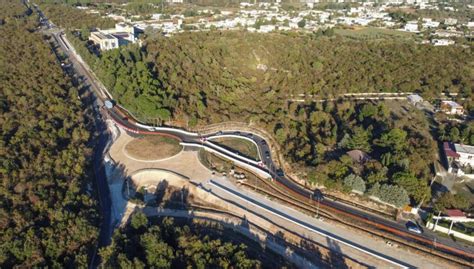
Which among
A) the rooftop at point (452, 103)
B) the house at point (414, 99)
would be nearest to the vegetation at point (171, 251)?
the house at point (414, 99)

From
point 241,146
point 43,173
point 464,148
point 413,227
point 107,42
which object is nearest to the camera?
point 413,227

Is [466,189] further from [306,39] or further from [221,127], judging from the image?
[306,39]

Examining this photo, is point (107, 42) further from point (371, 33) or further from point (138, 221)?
point (371, 33)

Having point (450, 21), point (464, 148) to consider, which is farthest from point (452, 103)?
point (450, 21)

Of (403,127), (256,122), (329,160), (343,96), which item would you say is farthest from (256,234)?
(343,96)

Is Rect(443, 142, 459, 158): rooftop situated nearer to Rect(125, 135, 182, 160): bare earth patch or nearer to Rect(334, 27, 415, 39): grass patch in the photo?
Rect(125, 135, 182, 160): bare earth patch

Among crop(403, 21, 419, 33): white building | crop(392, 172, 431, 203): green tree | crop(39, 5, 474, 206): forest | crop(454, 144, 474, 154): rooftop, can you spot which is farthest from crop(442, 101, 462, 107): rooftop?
crop(403, 21, 419, 33): white building
